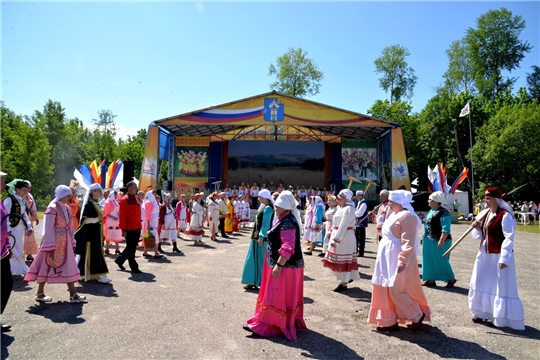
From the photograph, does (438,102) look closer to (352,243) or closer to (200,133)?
(200,133)

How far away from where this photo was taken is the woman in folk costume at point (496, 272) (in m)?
5.44

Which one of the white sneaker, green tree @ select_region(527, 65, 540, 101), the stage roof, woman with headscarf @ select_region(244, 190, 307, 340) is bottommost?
the white sneaker

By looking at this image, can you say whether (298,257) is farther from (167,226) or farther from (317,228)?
(167,226)

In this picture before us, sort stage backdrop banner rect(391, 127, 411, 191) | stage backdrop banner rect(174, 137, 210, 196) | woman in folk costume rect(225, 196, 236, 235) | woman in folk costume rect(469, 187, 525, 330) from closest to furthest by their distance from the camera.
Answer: woman in folk costume rect(469, 187, 525, 330) → woman in folk costume rect(225, 196, 236, 235) → stage backdrop banner rect(391, 127, 411, 191) → stage backdrop banner rect(174, 137, 210, 196)

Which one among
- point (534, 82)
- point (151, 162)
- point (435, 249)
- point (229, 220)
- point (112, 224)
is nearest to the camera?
point (435, 249)

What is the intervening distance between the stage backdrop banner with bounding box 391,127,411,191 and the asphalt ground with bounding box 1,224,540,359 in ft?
57.3

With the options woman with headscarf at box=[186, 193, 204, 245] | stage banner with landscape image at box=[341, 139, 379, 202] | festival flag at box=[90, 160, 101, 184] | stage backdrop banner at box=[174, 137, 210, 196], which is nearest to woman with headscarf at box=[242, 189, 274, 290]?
woman with headscarf at box=[186, 193, 204, 245]

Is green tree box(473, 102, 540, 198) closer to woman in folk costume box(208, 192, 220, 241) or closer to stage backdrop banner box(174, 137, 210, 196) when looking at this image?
stage backdrop banner box(174, 137, 210, 196)

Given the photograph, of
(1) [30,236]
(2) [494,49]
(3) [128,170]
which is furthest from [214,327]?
(2) [494,49]

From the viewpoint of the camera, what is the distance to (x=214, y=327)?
17.2ft

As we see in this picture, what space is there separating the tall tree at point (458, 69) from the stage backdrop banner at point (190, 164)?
30.9m

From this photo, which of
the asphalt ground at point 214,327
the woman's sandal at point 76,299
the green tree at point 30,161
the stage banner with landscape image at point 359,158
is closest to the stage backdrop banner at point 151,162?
the green tree at point 30,161

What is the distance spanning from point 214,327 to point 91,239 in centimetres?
331

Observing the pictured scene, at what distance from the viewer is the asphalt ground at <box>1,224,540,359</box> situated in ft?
14.9
